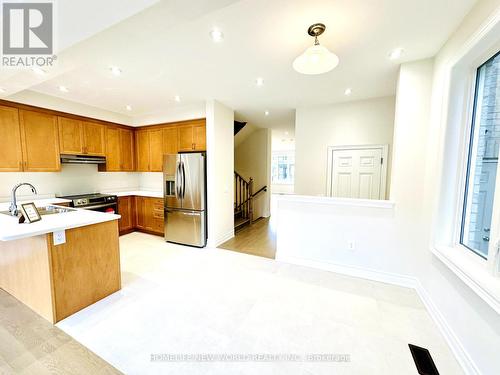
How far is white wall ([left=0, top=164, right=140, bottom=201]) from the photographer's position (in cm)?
322

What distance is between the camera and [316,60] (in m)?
1.63

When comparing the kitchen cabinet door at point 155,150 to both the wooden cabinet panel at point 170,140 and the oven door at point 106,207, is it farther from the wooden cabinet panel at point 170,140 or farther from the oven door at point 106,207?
the oven door at point 106,207

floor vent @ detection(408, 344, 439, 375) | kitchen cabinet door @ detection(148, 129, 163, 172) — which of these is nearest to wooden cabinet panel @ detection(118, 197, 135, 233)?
kitchen cabinet door @ detection(148, 129, 163, 172)

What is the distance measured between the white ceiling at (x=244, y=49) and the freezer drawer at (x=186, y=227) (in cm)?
209

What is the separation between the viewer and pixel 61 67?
198cm

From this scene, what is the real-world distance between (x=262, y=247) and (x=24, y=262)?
312cm

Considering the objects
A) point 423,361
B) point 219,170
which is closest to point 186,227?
point 219,170

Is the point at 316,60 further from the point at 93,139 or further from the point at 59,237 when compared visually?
the point at 93,139

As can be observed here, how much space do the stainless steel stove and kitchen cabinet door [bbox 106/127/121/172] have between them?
71 centimetres

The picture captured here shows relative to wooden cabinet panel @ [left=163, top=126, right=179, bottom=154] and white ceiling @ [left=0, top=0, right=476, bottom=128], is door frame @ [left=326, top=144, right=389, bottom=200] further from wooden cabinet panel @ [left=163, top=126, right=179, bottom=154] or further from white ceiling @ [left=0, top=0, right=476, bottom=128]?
wooden cabinet panel @ [left=163, top=126, right=179, bottom=154]

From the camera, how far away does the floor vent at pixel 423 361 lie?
1.41 meters

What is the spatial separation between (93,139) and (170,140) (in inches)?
56.0

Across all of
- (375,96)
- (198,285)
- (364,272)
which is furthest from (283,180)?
(198,285)

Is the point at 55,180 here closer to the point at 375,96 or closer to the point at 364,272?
the point at 364,272
